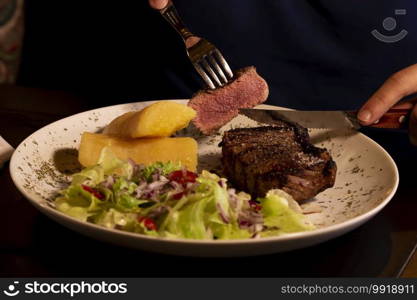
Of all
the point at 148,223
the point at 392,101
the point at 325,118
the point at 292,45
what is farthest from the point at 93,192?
the point at 292,45

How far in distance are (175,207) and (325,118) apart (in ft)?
3.07

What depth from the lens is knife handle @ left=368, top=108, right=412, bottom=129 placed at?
7.54 feet

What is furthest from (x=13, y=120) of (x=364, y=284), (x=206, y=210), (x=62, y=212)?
(x=364, y=284)

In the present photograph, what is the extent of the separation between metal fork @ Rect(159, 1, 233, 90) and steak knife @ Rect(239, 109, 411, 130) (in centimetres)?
18

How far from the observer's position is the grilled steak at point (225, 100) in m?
2.56

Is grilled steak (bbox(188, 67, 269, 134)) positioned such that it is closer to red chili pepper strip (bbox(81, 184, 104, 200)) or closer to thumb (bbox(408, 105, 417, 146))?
thumb (bbox(408, 105, 417, 146))

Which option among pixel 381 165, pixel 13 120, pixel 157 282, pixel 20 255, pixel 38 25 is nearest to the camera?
pixel 157 282

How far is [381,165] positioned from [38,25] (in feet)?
9.04

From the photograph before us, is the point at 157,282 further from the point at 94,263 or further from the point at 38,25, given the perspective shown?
the point at 38,25

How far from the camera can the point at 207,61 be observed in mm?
2547

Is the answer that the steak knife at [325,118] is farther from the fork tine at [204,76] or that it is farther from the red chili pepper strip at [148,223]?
the red chili pepper strip at [148,223]

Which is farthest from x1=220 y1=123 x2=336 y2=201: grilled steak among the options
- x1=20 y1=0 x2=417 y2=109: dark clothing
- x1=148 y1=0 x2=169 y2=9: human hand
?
x1=20 y1=0 x2=417 y2=109: dark clothing

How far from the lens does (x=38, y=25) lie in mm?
4230

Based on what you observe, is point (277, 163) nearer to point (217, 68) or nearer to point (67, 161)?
point (217, 68)
